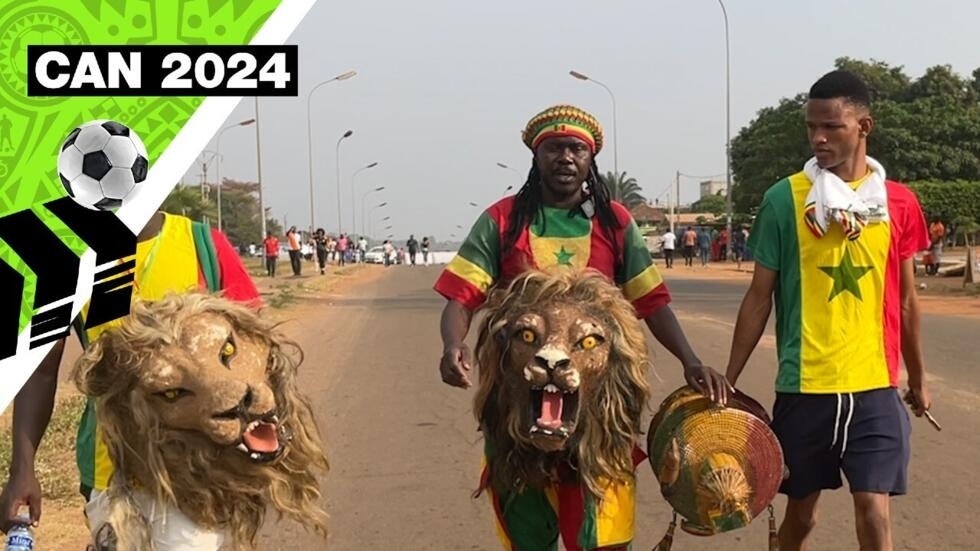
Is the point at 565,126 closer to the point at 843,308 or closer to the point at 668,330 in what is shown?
the point at 668,330

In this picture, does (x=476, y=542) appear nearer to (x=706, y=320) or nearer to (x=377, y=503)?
(x=377, y=503)

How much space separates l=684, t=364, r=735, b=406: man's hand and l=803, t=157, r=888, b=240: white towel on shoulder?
2.23 feet

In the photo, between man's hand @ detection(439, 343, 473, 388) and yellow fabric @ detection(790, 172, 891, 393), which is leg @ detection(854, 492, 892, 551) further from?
man's hand @ detection(439, 343, 473, 388)

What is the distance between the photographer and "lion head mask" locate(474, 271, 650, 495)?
10.2 ft

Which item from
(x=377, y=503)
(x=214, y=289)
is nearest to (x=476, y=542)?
(x=377, y=503)

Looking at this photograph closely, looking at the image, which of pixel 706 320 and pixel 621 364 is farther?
pixel 706 320

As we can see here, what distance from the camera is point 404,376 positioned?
10758mm

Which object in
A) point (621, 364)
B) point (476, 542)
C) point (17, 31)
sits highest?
point (17, 31)

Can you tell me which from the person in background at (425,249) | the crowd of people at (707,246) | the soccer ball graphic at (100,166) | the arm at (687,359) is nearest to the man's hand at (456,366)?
the arm at (687,359)

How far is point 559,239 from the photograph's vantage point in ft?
11.8

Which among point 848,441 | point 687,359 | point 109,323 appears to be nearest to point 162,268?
point 109,323

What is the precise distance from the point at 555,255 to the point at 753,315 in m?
0.82

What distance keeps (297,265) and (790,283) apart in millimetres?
30311

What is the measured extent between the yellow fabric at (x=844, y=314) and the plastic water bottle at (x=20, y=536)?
2.53m
